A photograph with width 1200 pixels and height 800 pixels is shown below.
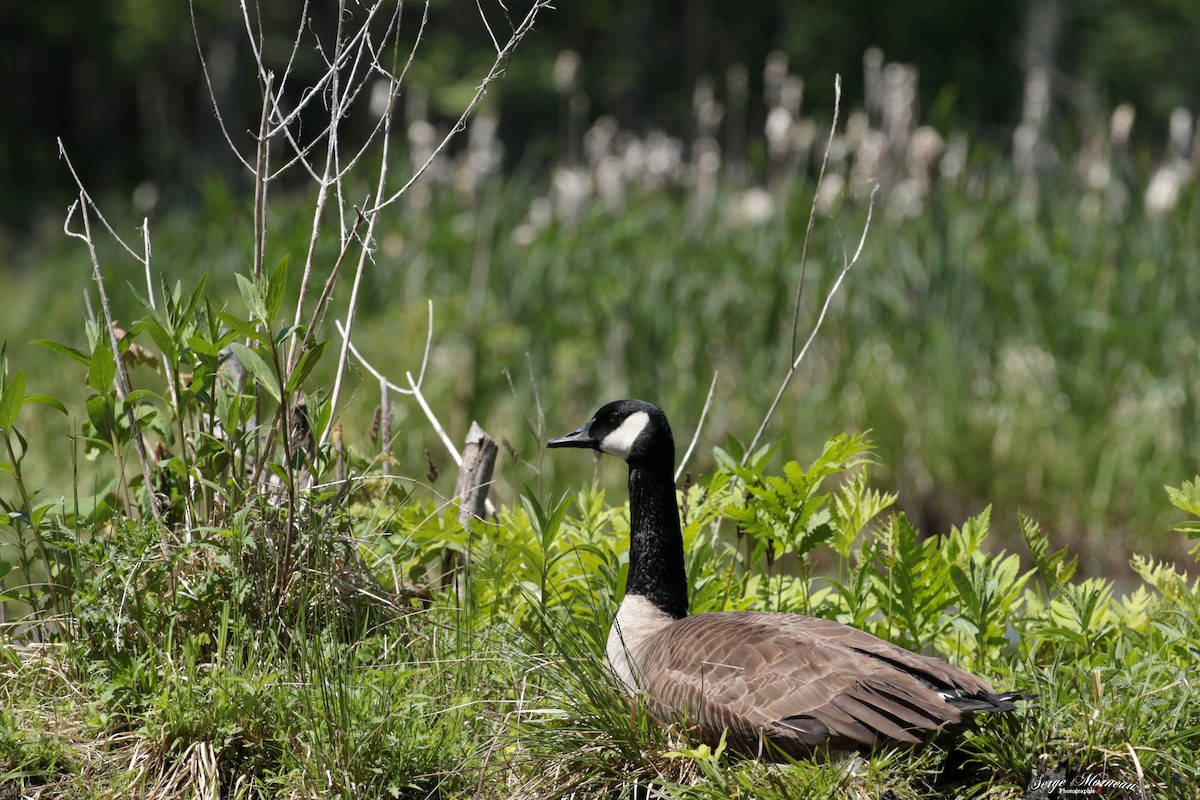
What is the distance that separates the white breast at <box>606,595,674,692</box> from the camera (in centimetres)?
306

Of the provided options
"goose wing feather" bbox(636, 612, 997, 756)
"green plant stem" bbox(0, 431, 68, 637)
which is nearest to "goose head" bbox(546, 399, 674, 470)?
"goose wing feather" bbox(636, 612, 997, 756)

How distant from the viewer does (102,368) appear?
9.83 ft

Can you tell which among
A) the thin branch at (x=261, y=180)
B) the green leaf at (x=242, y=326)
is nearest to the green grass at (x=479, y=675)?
the green leaf at (x=242, y=326)

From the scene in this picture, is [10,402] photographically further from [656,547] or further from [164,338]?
[656,547]

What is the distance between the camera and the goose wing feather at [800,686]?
259 centimetres

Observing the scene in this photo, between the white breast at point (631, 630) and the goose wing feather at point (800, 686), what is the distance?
12 centimetres

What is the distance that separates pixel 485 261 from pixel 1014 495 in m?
3.47

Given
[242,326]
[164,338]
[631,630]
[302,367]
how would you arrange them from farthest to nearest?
[631,630]
[164,338]
[302,367]
[242,326]

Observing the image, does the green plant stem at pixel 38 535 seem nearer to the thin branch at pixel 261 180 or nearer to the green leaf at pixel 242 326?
the green leaf at pixel 242 326

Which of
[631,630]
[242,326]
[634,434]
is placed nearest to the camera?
[242,326]

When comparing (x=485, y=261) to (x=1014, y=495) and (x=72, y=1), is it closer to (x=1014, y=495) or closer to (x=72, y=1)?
(x=1014, y=495)

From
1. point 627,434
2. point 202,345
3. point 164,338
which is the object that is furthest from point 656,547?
point 164,338
